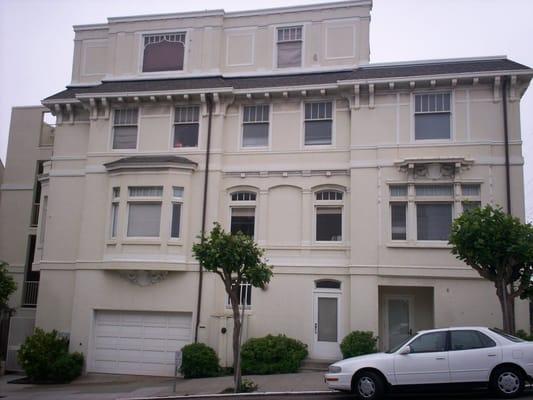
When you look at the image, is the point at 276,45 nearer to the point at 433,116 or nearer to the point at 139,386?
the point at 433,116

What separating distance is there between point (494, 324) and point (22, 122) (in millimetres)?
21856

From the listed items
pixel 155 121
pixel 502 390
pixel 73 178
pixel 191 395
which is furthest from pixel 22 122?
pixel 502 390

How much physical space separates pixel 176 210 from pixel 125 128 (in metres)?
3.85

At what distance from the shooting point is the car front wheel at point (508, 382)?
34.7ft

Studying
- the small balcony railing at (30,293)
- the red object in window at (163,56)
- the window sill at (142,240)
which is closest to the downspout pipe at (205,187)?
the window sill at (142,240)

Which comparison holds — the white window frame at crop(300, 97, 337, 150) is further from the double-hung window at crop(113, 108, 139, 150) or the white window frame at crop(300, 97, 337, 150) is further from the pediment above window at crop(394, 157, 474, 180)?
the double-hung window at crop(113, 108, 139, 150)

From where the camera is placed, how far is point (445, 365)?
10.9 metres

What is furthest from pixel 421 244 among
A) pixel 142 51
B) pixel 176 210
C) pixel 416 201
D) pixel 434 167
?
pixel 142 51

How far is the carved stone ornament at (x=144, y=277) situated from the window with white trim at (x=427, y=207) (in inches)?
301

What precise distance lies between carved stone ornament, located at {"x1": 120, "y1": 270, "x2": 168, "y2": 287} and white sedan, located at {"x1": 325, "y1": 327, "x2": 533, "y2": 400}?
338 inches

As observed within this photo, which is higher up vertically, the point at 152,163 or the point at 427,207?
the point at 152,163

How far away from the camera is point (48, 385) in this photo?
1730 centimetres

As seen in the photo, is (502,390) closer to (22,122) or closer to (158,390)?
(158,390)

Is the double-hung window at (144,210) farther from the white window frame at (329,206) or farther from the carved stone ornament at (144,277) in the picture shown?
the white window frame at (329,206)
